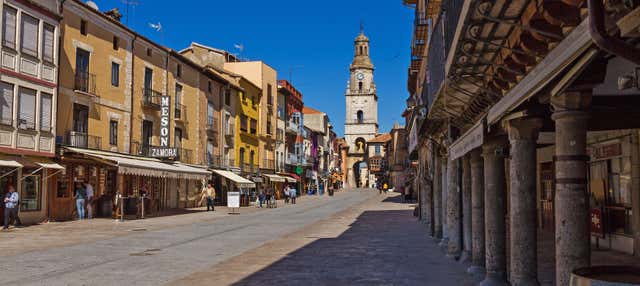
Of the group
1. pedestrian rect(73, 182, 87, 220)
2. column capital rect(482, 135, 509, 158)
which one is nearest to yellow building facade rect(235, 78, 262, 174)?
pedestrian rect(73, 182, 87, 220)

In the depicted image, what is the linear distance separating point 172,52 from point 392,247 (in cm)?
2601

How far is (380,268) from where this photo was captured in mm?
11516

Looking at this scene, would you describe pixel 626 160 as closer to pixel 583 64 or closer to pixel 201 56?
pixel 583 64

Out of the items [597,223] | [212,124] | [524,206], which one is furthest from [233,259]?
[212,124]

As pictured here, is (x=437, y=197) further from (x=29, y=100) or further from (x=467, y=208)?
(x=29, y=100)

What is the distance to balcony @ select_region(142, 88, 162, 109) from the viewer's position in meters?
→ 33.3

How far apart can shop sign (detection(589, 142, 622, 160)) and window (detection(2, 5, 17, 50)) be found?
20260 mm

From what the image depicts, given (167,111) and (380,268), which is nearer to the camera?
(380,268)

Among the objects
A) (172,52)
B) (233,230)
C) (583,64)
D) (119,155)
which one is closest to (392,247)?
(233,230)

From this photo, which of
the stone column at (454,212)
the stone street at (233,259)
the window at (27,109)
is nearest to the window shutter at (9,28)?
the window at (27,109)

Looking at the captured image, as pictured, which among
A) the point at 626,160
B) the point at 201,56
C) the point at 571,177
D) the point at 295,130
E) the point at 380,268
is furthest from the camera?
the point at 295,130

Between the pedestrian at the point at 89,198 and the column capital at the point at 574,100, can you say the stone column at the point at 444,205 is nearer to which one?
the column capital at the point at 574,100

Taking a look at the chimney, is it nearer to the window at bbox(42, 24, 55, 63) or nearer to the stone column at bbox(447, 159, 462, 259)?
the window at bbox(42, 24, 55, 63)

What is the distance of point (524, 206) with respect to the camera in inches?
294
